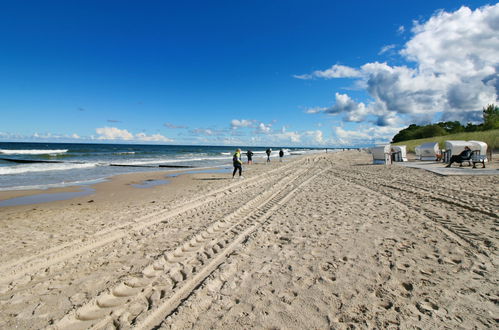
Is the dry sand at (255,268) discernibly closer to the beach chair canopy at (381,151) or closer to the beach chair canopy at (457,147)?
the beach chair canopy at (457,147)

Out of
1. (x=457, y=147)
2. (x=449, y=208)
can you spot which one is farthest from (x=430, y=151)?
(x=449, y=208)

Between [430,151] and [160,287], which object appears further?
[430,151]

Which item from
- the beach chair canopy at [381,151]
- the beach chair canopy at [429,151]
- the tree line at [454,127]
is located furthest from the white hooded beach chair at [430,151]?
the tree line at [454,127]

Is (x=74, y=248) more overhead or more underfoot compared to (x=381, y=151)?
more underfoot

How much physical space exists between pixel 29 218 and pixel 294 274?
301 inches

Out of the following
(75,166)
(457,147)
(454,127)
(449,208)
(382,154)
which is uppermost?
(454,127)

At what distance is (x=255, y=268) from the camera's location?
13.0 ft

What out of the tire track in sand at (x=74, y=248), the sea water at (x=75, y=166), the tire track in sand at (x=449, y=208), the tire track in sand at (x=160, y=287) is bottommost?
the tire track in sand at (x=160, y=287)

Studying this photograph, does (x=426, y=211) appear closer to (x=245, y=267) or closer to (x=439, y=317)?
(x=439, y=317)

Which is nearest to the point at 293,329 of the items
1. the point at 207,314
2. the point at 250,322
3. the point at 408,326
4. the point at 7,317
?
the point at 250,322

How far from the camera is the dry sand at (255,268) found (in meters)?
2.87

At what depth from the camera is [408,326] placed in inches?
104

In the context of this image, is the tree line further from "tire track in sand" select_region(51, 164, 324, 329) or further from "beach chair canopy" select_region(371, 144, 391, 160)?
"tire track in sand" select_region(51, 164, 324, 329)

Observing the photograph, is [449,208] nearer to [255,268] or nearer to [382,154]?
[255,268]
